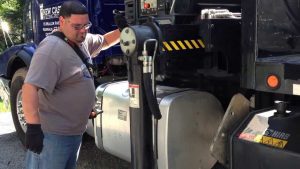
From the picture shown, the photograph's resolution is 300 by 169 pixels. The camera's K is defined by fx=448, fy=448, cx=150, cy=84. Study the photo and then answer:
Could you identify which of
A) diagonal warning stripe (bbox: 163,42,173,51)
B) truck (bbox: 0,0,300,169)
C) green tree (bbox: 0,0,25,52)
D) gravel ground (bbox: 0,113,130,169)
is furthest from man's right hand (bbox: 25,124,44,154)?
green tree (bbox: 0,0,25,52)

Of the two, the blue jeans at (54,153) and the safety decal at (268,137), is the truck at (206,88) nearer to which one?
the safety decal at (268,137)

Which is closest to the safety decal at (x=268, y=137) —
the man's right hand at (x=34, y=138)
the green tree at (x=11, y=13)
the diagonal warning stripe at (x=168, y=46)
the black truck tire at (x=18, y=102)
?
the diagonal warning stripe at (x=168, y=46)

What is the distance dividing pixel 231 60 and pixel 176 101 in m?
0.47

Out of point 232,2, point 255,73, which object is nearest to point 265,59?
point 255,73

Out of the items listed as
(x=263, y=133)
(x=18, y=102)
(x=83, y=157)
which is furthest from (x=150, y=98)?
(x=18, y=102)

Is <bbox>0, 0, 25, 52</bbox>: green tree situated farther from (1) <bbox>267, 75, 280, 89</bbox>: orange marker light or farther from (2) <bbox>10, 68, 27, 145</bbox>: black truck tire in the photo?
(1) <bbox>267, 75, 280, 89</bbox>: orange marker light

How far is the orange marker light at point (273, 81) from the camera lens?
87.7 inches

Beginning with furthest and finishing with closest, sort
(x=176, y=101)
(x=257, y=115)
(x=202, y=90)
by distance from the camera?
(x=202, y=90)
(x=176, y=101)
(x=257, y=115)

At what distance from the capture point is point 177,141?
9.67 ft

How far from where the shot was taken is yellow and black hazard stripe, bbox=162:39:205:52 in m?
3.05

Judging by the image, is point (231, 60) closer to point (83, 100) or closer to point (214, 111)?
point (214, 111)

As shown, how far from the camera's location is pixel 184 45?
10.2 feet

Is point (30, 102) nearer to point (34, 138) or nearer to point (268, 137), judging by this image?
point (34, 138)

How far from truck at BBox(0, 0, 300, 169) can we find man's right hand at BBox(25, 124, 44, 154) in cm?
55
